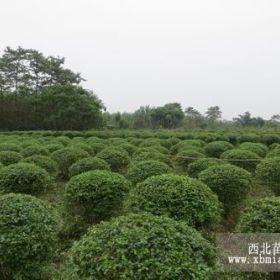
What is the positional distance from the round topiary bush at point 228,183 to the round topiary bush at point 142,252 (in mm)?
4248

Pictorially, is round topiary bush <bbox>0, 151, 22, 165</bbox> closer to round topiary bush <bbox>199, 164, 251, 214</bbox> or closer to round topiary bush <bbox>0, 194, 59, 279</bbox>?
round topiary bush <bbox>199, 164, 251, 214</bbox>

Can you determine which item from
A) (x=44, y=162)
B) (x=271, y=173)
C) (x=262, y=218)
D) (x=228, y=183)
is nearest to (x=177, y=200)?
(x=262, y=218)

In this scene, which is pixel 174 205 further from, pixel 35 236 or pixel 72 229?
pixel 72 229

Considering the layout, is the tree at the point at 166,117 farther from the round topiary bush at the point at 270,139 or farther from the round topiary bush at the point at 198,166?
the round topiary bush at the point at 198,166

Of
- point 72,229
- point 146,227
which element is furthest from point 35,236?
point 72,229

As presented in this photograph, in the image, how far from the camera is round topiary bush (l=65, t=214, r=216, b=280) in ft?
11.1

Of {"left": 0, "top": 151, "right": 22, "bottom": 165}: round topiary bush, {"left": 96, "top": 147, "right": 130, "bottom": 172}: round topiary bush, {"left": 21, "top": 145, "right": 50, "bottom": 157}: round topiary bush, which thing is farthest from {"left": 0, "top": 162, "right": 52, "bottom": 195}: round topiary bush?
{"left": 21, "top": 145, "right": 50, "bottom": 157}: round topiary bush

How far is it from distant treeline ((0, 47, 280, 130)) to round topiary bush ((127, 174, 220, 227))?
1166 inches

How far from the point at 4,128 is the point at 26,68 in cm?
840

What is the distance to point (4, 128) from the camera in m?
36.9

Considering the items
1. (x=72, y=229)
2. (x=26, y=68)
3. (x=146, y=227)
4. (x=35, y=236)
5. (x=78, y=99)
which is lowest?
(x=72, y=229)

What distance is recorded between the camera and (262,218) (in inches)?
195

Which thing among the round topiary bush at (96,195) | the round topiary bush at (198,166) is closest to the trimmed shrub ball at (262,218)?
the round topiary bush at (96,195)

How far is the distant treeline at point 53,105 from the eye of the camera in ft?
116
